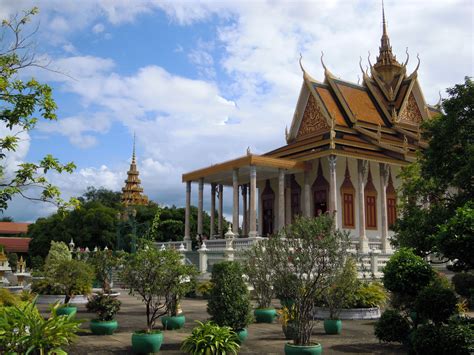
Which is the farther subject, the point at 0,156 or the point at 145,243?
the point at 145,243

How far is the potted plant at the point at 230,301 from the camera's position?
895cm

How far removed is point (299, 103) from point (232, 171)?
7.61 meters

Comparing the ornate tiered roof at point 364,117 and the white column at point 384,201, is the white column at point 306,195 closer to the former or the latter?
the ornate tiered roof at point 364,117

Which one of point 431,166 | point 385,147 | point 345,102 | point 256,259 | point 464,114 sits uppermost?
point 345,102

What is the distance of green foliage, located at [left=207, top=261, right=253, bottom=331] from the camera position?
8.95 meters

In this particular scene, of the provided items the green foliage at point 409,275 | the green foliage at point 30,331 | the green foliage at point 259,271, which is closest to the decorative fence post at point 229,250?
the green foliage at point 259,271

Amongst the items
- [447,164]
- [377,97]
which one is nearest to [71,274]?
[447,164]

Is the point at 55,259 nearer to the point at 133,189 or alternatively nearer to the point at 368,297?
the point at 368,297

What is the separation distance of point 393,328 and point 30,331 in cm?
627

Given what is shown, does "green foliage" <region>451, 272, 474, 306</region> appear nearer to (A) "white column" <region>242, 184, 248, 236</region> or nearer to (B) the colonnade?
(B) the colonnade

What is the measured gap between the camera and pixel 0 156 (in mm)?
6641

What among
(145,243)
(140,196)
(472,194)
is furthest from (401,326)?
(140,196)

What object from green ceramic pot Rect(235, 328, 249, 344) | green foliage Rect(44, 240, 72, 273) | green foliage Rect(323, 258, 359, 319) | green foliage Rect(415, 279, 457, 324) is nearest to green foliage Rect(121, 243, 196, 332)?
green ceramic pot Rect(235, 328, 249, 344)

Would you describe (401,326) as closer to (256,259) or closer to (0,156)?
(256,259)
